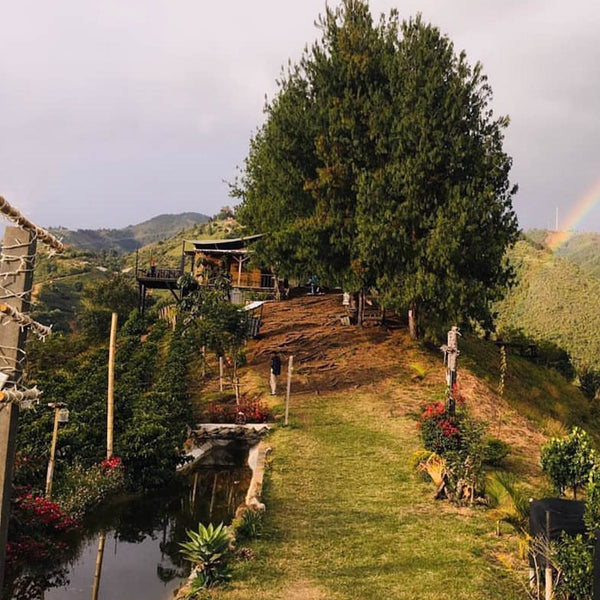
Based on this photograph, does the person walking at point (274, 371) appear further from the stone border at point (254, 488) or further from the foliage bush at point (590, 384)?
the foliage bush at point (590, 384)

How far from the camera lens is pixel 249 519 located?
9.80 m

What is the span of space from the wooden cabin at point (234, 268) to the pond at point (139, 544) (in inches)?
987

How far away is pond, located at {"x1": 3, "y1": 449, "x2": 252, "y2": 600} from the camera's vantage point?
30.8ft

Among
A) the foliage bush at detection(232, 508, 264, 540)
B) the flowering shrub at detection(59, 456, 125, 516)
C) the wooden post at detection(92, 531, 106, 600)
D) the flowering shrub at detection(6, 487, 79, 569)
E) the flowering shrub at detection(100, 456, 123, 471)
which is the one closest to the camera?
the wooden post at detection(92, 531, 106, 600)

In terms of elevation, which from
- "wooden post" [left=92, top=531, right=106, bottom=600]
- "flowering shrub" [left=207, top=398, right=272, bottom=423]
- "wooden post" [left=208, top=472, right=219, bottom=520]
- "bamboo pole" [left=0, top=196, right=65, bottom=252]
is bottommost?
"wooden post" [left=92, top=531, right=106, bottom=600]

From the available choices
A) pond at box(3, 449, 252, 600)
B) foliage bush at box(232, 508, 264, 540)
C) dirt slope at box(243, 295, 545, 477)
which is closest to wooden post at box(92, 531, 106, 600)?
pond at box(3, 449, 252, 600)

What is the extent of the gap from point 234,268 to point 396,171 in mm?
22576

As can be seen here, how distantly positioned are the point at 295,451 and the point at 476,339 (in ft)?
74.7

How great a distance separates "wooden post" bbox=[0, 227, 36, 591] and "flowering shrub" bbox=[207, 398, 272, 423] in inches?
529

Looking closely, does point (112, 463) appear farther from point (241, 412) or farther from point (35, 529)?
point (241, 412)

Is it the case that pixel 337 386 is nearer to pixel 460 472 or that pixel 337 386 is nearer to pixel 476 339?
pixel 460 472

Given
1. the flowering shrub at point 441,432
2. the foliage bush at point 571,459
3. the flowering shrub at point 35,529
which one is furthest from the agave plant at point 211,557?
the flowering shrub at point 441,432

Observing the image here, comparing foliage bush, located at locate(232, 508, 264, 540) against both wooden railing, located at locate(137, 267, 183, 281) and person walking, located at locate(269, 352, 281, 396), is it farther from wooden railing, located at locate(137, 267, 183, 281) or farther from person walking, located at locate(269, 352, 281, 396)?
wooden railing, located at locate(137, 267, 183, 281)

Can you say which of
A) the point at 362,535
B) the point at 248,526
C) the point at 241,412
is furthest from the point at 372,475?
the point at 241,412
